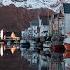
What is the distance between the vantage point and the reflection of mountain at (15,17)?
460 cm

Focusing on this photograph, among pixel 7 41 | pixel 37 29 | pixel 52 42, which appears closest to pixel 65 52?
pixel 52 42

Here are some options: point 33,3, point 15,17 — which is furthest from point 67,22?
point 15,17

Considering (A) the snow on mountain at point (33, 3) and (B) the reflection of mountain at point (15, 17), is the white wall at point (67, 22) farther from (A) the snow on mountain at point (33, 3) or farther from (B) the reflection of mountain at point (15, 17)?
(B) the reflection of mountain at point (15, 17)

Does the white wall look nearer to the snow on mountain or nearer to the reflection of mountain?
the snow on mountain

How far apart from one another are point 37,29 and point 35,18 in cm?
19

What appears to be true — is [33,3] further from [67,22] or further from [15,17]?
[67,22]

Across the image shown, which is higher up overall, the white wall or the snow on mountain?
the snow on mountain

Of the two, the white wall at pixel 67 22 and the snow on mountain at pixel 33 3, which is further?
the white wall at pixel 67 22

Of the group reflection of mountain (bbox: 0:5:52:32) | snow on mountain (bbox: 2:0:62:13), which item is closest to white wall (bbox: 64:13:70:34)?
snow on mountain (bbox: 2:0:62:13)

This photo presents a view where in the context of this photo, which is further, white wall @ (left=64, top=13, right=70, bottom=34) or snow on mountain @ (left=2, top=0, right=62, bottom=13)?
white wall @ (left=64, top=13, right=70, bottom=34)

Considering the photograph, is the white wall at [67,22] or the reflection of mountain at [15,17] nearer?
the reflection of mountain at [15,17]

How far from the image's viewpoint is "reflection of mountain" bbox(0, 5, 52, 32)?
4598mm

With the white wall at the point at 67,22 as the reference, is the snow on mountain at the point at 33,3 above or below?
above

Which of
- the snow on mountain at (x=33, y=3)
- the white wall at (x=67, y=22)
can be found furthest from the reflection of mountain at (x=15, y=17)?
the white wall at (x=67, y=22)
